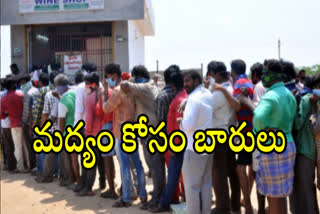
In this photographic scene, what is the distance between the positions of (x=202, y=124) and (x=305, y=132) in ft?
3.81

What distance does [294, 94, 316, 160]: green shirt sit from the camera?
4.11m

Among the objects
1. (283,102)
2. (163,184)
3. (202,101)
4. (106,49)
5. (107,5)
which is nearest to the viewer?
(283,102)

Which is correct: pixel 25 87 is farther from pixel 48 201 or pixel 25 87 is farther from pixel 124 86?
pixel 124 86

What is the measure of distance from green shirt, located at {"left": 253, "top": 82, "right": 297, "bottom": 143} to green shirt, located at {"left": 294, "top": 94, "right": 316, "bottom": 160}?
19.9 inches

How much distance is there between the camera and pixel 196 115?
14.0ft

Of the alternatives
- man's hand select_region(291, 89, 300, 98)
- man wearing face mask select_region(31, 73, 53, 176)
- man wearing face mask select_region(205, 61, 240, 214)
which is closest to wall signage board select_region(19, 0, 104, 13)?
man wearing face mask select_region(31, 73, 53, 176)

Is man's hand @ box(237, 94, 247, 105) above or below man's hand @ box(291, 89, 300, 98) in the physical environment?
below

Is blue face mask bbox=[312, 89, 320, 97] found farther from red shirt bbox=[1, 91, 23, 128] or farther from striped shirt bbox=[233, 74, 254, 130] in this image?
red shirt bbox=[1, 91, 23, 128]

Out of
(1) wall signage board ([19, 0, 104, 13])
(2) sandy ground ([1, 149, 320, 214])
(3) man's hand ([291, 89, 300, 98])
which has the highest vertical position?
(1) wall signage board ([19, 0, 104, 13])

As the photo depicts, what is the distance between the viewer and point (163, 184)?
5566 mm

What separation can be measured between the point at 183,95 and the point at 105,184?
109 inches

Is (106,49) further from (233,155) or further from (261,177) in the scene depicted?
(261,177)

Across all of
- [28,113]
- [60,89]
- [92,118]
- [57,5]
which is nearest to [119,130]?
[92,118]

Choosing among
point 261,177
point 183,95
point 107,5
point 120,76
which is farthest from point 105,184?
point 107,5
